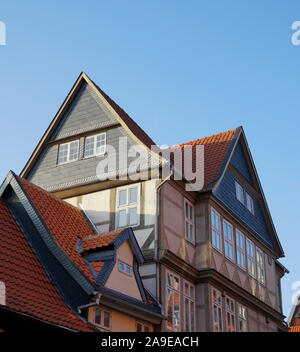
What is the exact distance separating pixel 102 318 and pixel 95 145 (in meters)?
6.73

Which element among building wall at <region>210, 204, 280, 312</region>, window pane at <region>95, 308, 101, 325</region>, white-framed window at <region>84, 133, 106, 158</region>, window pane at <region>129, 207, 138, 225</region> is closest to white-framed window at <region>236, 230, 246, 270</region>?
building wall at <region>210, 204, 280, 312</region>

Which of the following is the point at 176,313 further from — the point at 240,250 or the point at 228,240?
the point at 240,250

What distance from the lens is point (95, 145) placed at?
61.5 ft

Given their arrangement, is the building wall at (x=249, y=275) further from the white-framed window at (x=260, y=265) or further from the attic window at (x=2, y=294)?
the attic window at (x=2, y=294)

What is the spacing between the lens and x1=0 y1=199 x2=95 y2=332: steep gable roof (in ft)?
38.6

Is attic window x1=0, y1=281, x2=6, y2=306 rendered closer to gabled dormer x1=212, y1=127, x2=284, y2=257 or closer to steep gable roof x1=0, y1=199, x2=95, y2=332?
steep gable roof x1=0, y1=199, x2=95, y2=332

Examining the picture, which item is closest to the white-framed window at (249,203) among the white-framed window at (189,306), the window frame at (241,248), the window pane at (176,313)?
the window frame at (241,248)

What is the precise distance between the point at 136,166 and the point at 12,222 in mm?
4250

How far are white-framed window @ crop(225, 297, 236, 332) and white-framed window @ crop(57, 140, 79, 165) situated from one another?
6.87 m

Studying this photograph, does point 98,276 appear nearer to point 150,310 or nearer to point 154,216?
point 150,310

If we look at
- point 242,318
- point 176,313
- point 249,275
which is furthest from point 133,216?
point 249,275

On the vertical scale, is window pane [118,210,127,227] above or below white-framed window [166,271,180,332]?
above

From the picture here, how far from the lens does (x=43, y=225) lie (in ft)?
48.2
